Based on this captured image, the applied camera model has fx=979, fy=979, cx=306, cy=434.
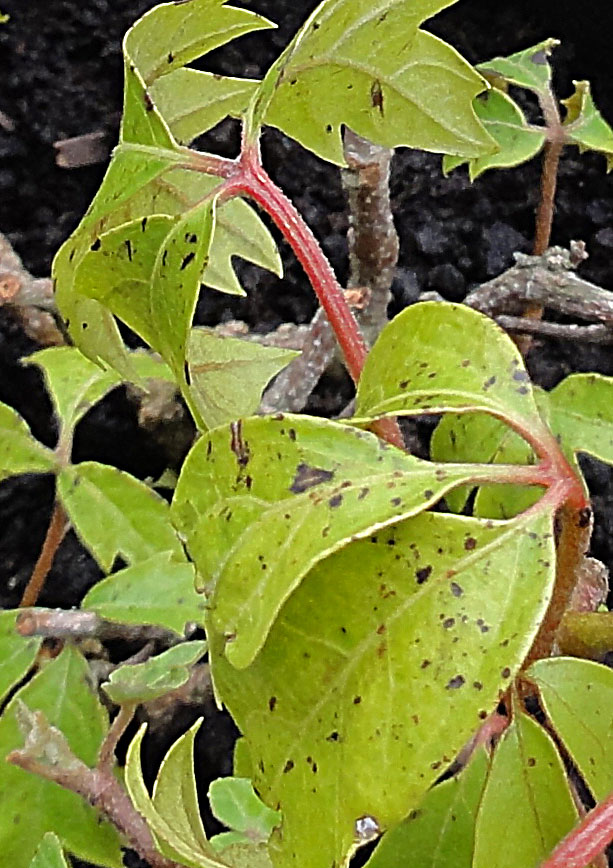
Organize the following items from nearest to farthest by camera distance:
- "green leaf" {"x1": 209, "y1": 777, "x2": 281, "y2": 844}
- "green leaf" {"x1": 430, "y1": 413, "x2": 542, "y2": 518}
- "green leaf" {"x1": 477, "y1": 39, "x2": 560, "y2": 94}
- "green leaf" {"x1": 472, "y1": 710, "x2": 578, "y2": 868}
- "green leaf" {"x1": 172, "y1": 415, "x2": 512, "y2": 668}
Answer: "green leaf" {"x1": 172, "y1": 415, "x2": 512, "y2": 668}
"green leaf" {"x1": 472, "y1": 710, "x2": 578, "y2": 868}
"green leaf" {"x1": 430, "y1": 413, "x2": 542, "y2": 518}
"green leaf" {"x1": 209, "y1": 777, "x2": 281, "y2": 844}
"green leaf" {"x1": 477, "y1": 39, "x2": 560, "y2": 94}

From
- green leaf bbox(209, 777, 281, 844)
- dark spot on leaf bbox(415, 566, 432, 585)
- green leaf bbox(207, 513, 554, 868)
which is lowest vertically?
green leaf bbox(209, 777, 281, 844)

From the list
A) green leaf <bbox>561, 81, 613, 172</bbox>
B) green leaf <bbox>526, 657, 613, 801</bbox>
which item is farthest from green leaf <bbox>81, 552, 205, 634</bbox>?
green leaf <bbox>561, 81, 613, 172</bbox>

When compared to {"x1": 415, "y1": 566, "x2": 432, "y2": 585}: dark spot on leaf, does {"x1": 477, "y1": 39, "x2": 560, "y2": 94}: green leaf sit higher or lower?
higher

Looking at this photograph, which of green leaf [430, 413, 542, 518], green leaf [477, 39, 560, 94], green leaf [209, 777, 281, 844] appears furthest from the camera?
green leaf [477, 39, 560, 94]

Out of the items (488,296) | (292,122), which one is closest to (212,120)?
(292,122)

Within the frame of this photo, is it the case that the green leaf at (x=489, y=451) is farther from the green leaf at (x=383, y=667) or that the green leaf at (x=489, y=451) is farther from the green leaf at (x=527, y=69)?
the green leaf at (x=527, y=69)

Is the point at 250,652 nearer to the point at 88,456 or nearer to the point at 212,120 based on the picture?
the point at 212,120

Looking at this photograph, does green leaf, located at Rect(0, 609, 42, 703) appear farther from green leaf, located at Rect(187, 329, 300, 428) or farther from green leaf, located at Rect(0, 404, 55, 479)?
green leaf, located at Rect(187, 329, 300, 428)
